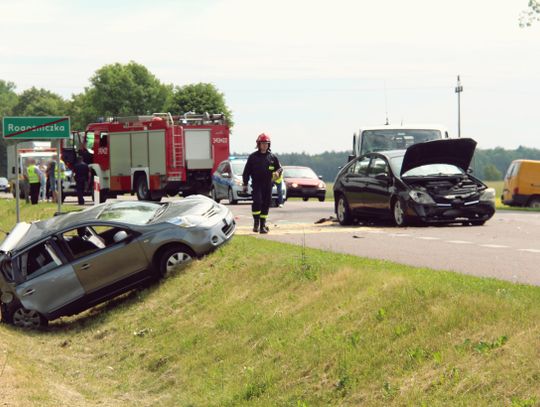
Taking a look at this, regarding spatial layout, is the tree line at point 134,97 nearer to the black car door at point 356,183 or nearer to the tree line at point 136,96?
the tree line at point 136,96

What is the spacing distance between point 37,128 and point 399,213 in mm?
7748

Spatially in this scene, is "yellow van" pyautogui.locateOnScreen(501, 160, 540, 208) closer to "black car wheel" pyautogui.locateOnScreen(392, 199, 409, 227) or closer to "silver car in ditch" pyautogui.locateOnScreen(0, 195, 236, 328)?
"black car wheel" pyautogui.locateOnScreen(392, 199, 409, 227)

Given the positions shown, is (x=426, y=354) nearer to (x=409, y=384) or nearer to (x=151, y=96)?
(x=409, y=384)

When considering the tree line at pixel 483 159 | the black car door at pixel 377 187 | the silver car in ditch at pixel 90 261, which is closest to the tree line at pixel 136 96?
the tree line at pixel 483 159

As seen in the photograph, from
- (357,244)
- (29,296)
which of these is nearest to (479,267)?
(357,244)

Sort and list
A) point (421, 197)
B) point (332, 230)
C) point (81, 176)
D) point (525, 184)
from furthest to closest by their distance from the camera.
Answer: point (81, 176) → point (525, 184) → point (332, 230) → point (421, 197)

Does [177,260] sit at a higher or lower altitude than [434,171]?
lower

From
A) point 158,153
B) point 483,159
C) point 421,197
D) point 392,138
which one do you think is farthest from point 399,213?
point 483,159

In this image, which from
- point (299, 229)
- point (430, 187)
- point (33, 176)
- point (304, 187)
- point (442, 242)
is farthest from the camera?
point (304, 187)

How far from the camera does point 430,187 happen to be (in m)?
23.6

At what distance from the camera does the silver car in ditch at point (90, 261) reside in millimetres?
18047

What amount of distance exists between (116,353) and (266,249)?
3.01 meters

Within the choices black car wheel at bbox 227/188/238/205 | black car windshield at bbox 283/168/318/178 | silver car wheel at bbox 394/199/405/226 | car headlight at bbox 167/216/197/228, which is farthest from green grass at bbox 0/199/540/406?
black car windshield at bbox 283/168/318/178

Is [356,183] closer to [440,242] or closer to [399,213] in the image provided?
[399,213]
